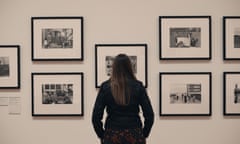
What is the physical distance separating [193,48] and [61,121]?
61.0 inches

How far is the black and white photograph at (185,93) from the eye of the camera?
3527 millimetres

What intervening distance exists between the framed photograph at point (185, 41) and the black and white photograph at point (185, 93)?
29 centimetres

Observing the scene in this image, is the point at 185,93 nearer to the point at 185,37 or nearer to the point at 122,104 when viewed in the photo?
the point at 185,37

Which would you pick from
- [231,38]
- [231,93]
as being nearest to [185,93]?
[231,93]

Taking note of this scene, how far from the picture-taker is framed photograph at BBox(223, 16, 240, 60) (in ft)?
11.6

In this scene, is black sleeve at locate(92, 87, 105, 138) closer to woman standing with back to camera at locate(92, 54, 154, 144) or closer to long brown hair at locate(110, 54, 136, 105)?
woman standing with back to camera at locate(92, 54, 154, 144)

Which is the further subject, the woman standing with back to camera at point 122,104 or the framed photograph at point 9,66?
the framed photograph at point 9,66

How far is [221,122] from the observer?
3.57m

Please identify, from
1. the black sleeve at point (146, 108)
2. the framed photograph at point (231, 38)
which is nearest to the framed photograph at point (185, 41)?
the framed photograph at point (231, 38)

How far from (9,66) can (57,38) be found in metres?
0.58

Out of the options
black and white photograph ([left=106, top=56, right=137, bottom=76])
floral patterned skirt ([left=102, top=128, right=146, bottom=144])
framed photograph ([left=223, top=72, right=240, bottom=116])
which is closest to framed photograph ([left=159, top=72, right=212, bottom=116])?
framed photograph ([left=223, top=72, right=240, bottom=116])

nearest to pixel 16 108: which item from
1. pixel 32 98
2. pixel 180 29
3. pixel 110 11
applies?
pixel 32 98

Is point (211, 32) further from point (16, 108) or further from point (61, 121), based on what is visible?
point (16, 108)

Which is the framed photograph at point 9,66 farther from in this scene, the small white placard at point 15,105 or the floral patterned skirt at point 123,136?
A: the floral patterned skirt at point 123,136
